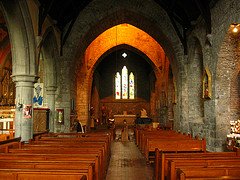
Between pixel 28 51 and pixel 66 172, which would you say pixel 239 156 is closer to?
pixel 66 172

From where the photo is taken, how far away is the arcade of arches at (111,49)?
1032 centimetres

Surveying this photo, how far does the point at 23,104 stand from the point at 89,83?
1252 cm

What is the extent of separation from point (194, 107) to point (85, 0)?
23.2 ft

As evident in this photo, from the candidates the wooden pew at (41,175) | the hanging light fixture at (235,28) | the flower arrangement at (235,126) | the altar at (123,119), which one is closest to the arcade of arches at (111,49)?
the hanging light fixture at (235,28)

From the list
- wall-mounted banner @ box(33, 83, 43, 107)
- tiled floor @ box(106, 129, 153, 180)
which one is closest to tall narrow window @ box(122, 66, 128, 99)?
wall-mounted banner @ box(33, 83, 43, 107)

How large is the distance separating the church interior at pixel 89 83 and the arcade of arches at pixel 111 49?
44 mm

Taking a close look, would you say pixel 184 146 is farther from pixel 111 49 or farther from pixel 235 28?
pixel 111 49

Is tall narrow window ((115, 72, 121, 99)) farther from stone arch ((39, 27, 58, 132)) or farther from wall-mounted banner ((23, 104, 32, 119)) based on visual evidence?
wall-mounted banner ((23, 104, 32, 119))

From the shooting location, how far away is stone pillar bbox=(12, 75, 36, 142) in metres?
10.3

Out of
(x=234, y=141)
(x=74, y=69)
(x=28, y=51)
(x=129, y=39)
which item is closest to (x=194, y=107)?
(x=234, y=141)

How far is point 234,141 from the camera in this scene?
955cm

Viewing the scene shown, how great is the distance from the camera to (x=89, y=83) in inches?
897

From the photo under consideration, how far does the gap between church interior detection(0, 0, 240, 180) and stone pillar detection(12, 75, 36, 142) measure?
33mm

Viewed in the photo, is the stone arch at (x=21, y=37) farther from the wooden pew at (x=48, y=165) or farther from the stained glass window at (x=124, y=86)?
the stained glass window at (x=124, y=86)
